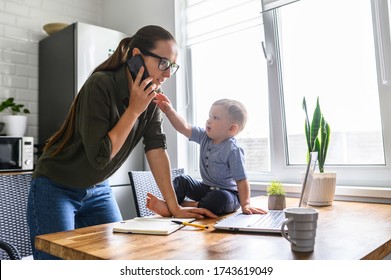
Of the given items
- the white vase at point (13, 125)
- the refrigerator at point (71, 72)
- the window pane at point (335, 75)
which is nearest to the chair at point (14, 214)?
the refrigerator at point (71, 72)

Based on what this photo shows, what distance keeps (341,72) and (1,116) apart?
248cm

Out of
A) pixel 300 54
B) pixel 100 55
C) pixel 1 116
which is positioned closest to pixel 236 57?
pixel 300 54

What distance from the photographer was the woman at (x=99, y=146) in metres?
1.13

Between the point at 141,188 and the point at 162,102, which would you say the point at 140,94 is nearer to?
the point at 162,102

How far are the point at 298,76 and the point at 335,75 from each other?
9.2 inches

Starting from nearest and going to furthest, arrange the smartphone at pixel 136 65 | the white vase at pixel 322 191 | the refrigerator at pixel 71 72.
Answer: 1. the smartphone at pixel 136 65
2. the white vase at pixel 322 191
3. the refrigerator at pixel 71 72

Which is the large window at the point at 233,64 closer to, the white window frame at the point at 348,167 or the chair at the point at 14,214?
the white window frame at the point at 348,167

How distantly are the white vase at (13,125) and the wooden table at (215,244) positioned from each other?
1.89 m

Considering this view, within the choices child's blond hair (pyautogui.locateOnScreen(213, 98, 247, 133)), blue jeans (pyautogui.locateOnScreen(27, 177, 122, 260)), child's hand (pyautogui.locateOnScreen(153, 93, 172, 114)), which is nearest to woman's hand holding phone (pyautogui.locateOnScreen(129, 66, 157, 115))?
child's hand (pyautogui.locateOnScreen(153, 93, 172, 114))

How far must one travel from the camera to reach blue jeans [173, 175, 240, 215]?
51.6 inches

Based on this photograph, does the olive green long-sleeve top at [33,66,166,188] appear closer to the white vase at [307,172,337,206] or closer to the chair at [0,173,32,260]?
the chair at [0,173,32,260]

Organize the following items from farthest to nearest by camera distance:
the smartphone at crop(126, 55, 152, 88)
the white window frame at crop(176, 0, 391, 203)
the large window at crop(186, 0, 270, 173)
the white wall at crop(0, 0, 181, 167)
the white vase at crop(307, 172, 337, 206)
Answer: the white wall at crop(0, 0, 181, 167) → the large window at crop(186, 0, 270, 173) → the white window frame at crop(176, 0, 391, 203) → the white vase at crop(307, 172, 337, 206) → the smartphone at crop(126, 55, 152, 88)

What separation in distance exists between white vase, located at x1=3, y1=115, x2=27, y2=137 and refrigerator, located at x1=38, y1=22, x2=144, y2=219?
0.19 metres
